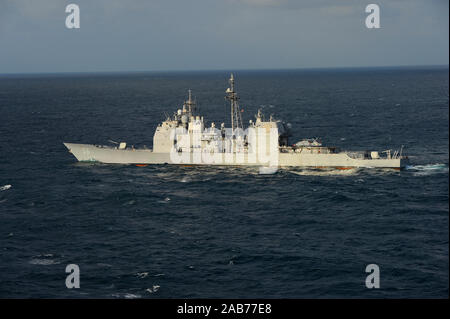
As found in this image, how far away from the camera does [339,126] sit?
9262cm

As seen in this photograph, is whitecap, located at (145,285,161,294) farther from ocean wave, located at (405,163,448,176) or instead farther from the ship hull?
ocean wave, located at (405,163,448,176)

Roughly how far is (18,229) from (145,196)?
12.9 m

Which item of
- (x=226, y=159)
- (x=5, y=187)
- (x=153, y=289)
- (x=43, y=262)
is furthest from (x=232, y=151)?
(x=153, y=289)

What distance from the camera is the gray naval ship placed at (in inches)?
2282

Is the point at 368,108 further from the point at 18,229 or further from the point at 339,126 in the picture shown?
the point at 18,229

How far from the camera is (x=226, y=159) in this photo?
59.9 meters

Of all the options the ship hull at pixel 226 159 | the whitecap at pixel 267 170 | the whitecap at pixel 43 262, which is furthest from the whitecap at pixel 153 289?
the ship hull at pixel 226 159

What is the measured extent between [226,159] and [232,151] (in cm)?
125

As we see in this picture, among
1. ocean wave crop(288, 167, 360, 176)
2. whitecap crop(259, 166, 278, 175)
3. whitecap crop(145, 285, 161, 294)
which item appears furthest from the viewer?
whitecap crop(259, 166, 278, 175)

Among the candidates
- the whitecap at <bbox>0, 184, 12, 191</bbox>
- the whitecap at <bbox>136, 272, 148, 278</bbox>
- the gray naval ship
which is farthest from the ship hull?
the whitecap at <bbox>136, 272, 148, 278</bbox>

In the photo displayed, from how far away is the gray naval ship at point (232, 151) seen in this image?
5797 cm

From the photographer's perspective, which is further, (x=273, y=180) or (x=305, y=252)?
(x=273, y=180)

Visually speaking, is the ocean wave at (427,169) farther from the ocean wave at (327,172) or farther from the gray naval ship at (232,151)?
the ocean wave at (327,172)
